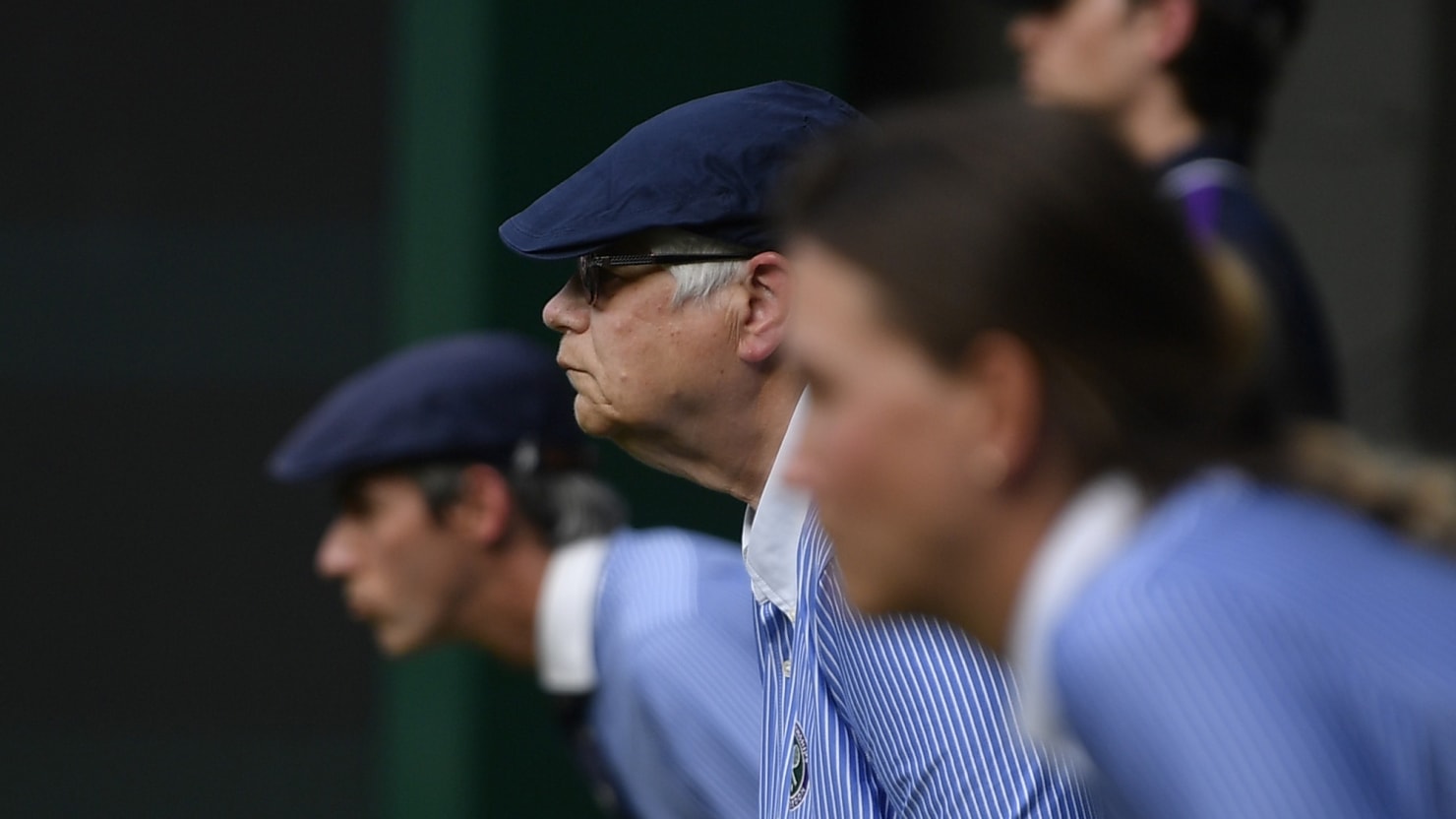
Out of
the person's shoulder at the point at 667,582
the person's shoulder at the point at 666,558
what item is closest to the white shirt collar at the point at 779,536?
the person's shoulder at the point at 667,582

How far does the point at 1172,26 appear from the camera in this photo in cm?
276

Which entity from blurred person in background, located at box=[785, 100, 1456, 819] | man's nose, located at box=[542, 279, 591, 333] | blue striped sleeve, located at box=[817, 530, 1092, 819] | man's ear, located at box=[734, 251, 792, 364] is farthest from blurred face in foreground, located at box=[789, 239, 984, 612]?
man's nose, located at box=[542, 279, 591, 333]

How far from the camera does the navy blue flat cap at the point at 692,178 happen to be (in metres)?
2.08

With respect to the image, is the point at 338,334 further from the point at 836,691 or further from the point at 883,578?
the point at 883,578

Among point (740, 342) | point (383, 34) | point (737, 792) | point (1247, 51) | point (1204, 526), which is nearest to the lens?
point (1204, 526)

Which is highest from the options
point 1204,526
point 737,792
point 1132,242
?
point 1132,242

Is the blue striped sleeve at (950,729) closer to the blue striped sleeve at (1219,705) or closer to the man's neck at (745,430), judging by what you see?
the man's neck at (745,430)

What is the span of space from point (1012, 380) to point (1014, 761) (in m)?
0.68

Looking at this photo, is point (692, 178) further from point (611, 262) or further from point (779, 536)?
point (779, 536)

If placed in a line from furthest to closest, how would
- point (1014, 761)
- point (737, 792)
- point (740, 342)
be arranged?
point (737, 792) → point (740, 342) → point (1014, 761)

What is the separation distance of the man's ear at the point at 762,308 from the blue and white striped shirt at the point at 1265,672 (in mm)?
1003

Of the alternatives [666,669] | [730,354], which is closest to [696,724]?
[666,669]

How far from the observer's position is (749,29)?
4.80 m

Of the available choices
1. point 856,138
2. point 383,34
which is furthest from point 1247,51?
point 383,34
